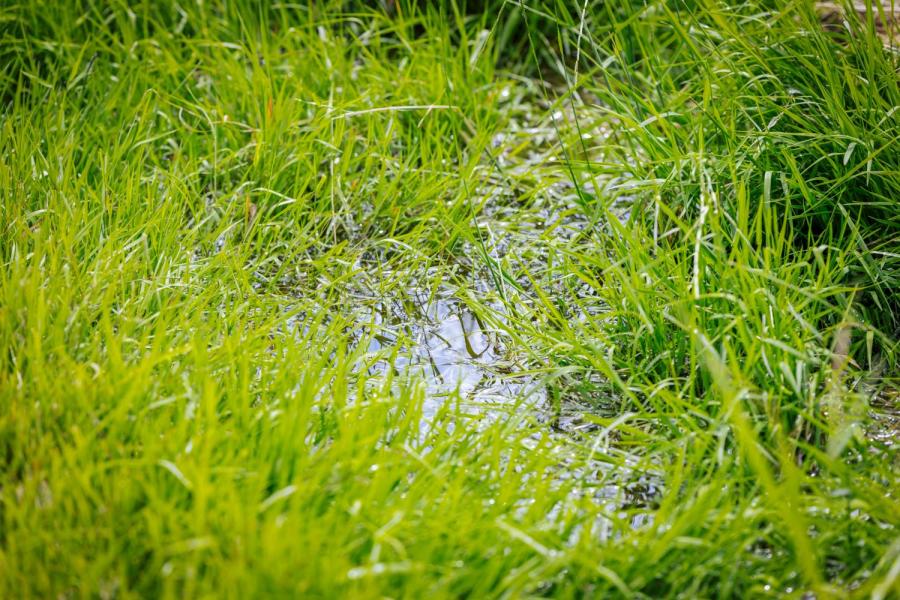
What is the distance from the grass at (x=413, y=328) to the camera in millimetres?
1663

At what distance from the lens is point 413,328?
2697 millimetres

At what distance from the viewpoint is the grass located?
1663 millimetres

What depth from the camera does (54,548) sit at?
1.60 m

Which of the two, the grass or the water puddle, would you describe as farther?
the water puddle

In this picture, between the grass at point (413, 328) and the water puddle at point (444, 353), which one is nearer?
the grass at point (413, 328)

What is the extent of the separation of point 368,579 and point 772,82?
206cm

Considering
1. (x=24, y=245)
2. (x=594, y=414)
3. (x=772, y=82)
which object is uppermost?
(x=772, y=82)

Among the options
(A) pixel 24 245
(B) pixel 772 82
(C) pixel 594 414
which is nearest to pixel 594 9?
(B) pixel 772 82

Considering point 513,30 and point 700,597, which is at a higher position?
point 513,30

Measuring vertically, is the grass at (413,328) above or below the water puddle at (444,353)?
above

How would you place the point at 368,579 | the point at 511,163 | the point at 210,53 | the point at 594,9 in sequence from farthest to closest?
1. the point at 594,9
2. the point at 210,53
3. the point at 511,163
4. the point at 368,579

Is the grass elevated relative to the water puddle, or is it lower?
elevated

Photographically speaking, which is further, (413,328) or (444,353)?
(413,328)

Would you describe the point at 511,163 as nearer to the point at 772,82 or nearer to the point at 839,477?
the point at 772,82
